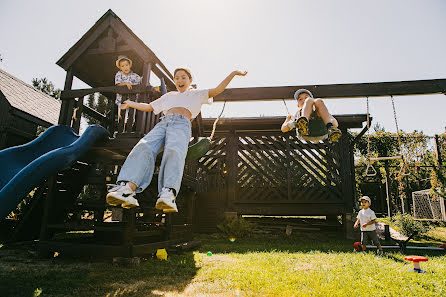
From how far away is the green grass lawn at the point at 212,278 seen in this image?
3125mm

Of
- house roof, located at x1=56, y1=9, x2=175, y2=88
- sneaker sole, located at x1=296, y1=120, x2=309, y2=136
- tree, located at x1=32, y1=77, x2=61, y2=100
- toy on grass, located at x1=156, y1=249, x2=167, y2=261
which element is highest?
tree, located at x1=32, y1=77, x2=61, y2=100

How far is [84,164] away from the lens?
6.20 m

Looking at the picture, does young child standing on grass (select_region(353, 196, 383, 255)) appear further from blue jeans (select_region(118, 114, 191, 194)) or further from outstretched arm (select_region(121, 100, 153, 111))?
outstretched arm (select_region(121, 100, 153, 111))

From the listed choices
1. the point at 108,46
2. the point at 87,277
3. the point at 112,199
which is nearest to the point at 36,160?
the point at 112,199

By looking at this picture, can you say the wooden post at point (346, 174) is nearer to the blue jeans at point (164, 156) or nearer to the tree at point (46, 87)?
the blue jeans at point (164, 156)

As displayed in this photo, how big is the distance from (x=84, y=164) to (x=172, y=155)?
3.76m

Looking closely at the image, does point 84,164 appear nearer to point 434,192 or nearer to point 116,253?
point 116,253

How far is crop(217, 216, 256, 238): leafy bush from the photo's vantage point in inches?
372

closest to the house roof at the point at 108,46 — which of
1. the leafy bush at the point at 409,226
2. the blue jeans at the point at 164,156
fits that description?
the blue jeans at the point at 164,156

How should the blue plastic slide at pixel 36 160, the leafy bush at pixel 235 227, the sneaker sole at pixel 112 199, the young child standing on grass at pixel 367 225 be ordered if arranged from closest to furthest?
1. the sneaker sole at pixel 112 199
2. the blue plastic slide at pixel 36 160
3. the young child standing on grass at pixel 367 225
4. the leafy bush at pixel 235 227

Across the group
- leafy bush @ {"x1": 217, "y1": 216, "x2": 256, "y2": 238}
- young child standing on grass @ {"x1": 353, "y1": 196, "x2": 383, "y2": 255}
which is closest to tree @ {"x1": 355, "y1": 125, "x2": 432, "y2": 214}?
young child standing on grass @ {"x1": 353, "y1": 196, "x2": 383, "y2": 255}

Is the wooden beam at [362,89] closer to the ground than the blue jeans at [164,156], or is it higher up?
higher up

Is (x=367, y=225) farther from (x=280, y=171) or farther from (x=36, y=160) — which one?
(x=36, y=160)

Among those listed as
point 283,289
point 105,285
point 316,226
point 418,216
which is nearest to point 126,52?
point 105,285
